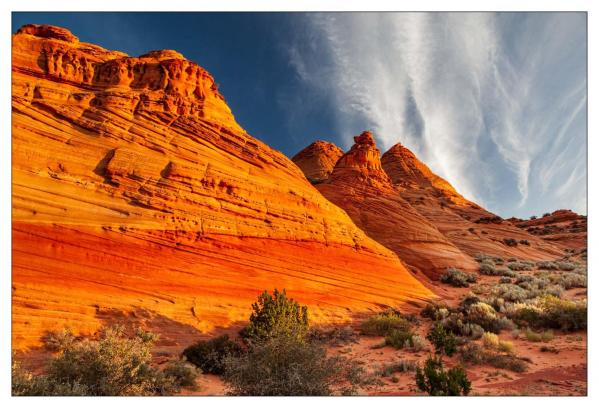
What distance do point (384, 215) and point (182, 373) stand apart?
21656 mm

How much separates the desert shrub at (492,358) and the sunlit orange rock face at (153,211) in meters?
5.14

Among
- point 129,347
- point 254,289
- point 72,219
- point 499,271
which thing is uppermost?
point 499,271

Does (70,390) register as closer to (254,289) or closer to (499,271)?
(254,289)

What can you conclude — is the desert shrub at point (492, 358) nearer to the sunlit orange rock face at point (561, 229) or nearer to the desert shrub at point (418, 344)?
the desert shrub at point (418, 344)

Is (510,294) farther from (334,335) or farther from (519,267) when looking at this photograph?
(519,267)

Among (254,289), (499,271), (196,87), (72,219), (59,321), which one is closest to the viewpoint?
(59,321)

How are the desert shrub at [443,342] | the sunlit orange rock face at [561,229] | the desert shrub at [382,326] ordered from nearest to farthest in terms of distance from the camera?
the desert shrub at [443,342]
the desert shrub at [382,326]
the sunlit orange rock face at [561,229]

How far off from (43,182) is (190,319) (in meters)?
6.41

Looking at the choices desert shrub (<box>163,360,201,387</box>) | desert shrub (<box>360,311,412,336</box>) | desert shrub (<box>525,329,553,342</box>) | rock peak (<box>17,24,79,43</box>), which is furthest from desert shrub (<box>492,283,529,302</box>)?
rock peak (<box>17,24,79,43</box>)

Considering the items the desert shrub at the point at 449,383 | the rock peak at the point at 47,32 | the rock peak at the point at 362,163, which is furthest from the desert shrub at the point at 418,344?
the rock peak at the point at 362,163

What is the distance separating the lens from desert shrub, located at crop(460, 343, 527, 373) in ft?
24.3

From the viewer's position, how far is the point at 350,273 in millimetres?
15617

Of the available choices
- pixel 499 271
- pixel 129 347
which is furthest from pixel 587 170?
pixel 499 271

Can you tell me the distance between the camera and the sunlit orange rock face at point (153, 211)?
941 cm
